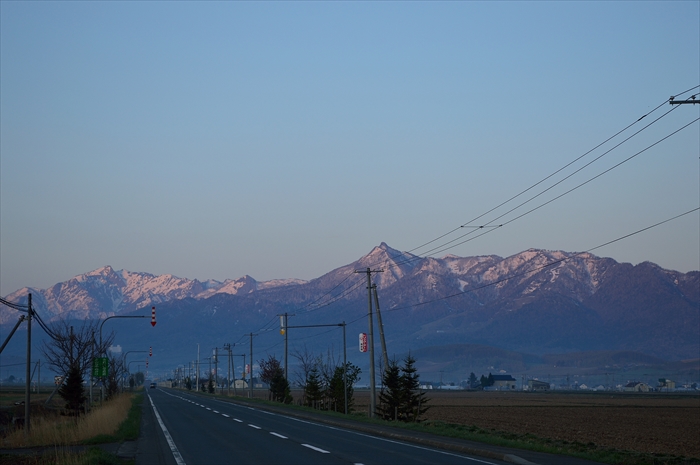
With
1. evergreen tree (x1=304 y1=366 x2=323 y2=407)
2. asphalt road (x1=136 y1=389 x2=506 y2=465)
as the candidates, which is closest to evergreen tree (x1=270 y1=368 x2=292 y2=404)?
evergreen tree (x1=304 y1=366 x2=323 y2=407)

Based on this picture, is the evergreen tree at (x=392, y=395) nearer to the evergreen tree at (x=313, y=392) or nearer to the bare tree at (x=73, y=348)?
the evergreen tree at (x=313, y=392)

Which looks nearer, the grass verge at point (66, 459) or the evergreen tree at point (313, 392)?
the grass verge at point (66, 459)

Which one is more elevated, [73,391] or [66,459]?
[66,459]

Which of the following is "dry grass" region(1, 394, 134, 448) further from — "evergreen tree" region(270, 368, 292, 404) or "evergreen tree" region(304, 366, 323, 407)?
"evergreen tree" region(270, 368, 292, 404)

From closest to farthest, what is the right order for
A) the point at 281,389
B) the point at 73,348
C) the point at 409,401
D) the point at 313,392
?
1. the point at 409,401
2. the point at 73,348
3. the point at 313,392
4. the point at 281,389

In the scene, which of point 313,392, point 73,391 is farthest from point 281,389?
point 73,391

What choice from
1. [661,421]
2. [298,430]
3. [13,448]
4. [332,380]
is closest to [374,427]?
[298,430]

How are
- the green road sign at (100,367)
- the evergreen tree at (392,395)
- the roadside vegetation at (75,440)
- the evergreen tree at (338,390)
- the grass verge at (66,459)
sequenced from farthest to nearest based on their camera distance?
the evergreen tree at (338,390)
the evergreen tree at (392,395)
the green road sign at (100,367)
the roadside vegetation at (75,440)
the grass verge at (66,459)

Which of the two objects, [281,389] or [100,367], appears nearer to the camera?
[100,367]

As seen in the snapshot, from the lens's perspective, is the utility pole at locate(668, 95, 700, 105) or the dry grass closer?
the utility pole at locate(668, 95, 700, 105)

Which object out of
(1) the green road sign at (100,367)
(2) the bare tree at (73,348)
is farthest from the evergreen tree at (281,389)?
(1) the green road sign at (100,367)

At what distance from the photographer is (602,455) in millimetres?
24109

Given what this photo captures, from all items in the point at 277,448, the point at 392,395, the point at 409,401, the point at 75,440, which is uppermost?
the point at 277,448

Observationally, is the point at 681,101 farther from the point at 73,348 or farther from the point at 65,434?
the point at 73,348
